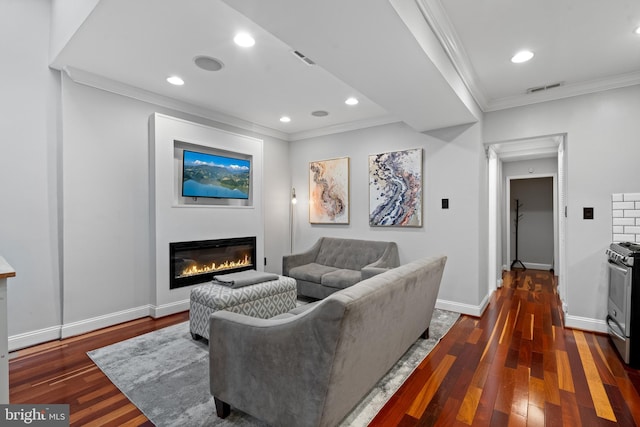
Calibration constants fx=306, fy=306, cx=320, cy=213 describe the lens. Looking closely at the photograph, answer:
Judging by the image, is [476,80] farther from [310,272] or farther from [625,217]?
[310,272]

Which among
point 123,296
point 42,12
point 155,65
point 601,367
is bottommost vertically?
point 601,367

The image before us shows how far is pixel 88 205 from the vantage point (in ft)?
10.3

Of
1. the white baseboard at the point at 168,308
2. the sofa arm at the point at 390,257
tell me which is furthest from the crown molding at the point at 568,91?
the white baseboard at the point at 168,308

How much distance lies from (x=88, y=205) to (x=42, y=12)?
182cm

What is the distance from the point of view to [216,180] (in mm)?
4227

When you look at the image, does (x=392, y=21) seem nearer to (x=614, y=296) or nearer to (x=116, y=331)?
(x=614, y=296)

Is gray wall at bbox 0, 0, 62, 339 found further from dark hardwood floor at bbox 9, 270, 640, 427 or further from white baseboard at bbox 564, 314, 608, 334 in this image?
white baseboard at bbox 564, 314, 608, 334

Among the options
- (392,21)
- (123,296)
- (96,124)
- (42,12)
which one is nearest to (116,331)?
(123,296)

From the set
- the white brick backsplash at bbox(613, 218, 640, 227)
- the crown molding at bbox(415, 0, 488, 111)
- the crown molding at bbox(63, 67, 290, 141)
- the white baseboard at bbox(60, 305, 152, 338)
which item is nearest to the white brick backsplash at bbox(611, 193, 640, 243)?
the white brick backsplash at bbox(613, 218, 640, 227)

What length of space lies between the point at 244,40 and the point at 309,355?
2380 millimetres

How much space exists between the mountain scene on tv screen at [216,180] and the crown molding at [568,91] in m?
3.41

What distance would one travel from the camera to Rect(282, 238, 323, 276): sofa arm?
14.4 ft

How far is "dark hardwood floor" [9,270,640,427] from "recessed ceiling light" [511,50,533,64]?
262 cm

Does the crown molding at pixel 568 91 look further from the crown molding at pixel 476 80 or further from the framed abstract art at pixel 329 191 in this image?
the framed abstract art at pixel 329 191
